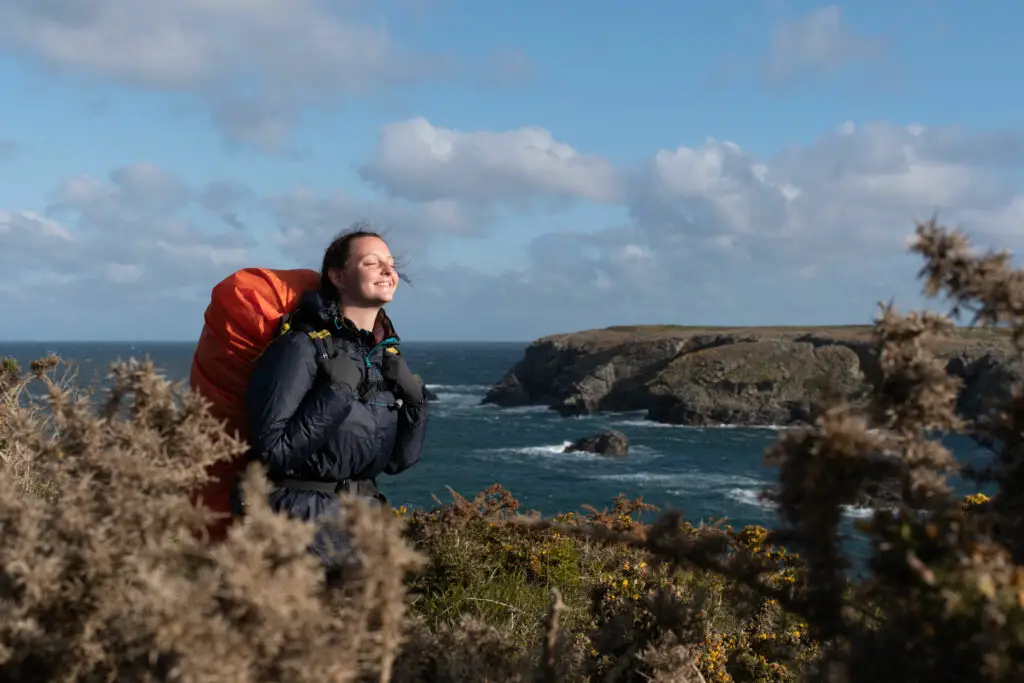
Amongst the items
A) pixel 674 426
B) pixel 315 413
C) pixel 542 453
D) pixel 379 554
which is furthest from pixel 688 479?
pixel 379 554

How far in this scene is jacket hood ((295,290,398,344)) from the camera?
374 centimetres

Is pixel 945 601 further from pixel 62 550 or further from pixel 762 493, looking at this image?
pixel 62 550

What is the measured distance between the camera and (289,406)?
11.3ft

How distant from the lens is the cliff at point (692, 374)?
57219 millimetres

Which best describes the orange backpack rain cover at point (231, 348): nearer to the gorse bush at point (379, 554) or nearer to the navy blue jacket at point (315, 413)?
the navy blue jacket at point (315, 413)

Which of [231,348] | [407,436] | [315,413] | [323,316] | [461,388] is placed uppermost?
[323,316]

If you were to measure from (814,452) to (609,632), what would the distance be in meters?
1.76

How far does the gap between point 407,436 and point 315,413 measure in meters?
0.80

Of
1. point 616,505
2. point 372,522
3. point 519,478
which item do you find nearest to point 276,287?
point 372,522

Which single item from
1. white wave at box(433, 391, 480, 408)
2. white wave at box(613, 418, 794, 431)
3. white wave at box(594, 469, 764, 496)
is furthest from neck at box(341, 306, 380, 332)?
white wave at box(433, 391, 480, 408)

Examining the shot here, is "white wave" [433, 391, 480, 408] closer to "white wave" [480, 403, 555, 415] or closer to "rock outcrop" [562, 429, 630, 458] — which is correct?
"white wave" [480, 403, 555, 415]

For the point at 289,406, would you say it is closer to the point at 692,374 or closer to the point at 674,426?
the point at 674,426

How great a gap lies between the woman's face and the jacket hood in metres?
0.13

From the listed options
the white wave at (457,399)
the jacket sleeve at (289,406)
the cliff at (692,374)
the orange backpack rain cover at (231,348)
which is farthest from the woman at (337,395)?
the white wave at (457,399)
